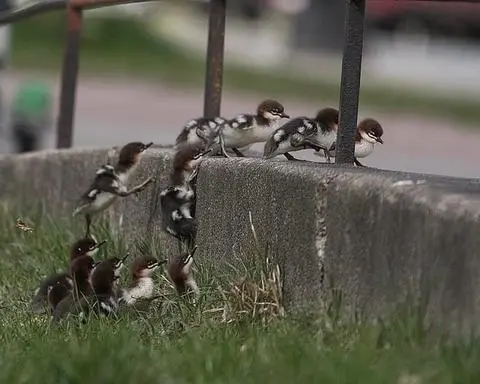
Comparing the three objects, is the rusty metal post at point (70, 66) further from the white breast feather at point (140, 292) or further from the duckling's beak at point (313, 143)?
the white breast feather at point (140, 292)

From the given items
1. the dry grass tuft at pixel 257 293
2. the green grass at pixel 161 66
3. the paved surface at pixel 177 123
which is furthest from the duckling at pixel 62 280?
→ the green grass at pixel 161 66

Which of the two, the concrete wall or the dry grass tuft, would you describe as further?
the dry grass tuft

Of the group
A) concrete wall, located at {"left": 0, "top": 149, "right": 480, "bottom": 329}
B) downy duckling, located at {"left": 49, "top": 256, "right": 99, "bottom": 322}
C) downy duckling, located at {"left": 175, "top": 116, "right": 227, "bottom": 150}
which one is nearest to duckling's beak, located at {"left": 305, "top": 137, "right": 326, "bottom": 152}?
concrete wall, located at {"left": 0, "top": 149, "right": 480, "bottom": 329}

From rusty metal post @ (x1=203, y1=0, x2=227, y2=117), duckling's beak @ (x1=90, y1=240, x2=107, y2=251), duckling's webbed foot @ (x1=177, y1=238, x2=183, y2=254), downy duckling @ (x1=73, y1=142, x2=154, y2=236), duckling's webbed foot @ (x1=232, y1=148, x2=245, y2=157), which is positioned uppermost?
rusty metal post @ (x1=203, y1=0, x2=227, y2=117)

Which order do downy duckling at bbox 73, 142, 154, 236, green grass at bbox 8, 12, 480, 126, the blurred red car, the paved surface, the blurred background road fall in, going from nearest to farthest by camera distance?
downy duckling at bbox 73, 142, 154, 236, the paved surface, the blurred background road, green grass at bbox 8, 12, 480, 126, the blurred red car

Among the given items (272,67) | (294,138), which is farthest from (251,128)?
(272,67)

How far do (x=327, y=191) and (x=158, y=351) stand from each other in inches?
39.4

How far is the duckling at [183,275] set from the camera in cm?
654

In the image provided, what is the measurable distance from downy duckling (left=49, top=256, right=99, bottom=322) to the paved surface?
420 inches

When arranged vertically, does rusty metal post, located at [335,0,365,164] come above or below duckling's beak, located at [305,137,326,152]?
above

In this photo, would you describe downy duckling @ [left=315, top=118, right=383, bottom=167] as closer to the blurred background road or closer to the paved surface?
the paved surface

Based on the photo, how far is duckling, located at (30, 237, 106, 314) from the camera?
22.5ft

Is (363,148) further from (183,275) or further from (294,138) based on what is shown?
(183,275)

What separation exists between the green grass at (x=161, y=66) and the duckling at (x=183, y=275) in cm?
2030
